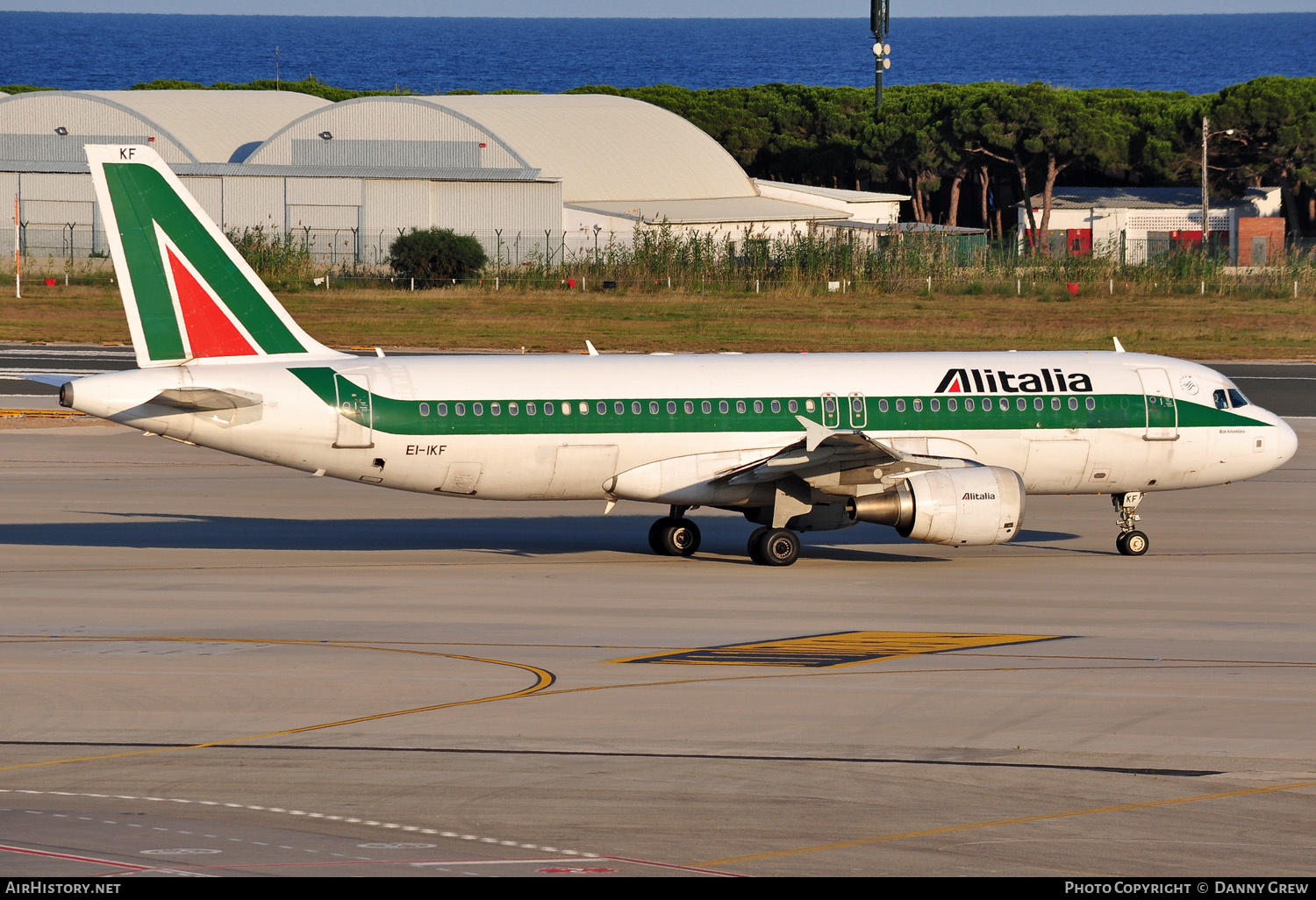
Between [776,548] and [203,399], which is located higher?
[203,399]

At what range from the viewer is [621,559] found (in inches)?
1205

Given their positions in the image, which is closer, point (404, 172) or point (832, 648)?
point (832, 648)

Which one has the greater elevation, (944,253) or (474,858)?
(944,253)

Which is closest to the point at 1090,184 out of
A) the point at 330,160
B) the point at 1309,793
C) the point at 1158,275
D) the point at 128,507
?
the point at 1158,275

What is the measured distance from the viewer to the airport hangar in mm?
97812

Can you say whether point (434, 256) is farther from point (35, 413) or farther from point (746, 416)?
point (746, 416)

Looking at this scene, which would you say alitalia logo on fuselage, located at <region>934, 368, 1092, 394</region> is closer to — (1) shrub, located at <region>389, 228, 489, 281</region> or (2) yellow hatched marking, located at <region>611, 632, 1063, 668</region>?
(2) yellow hatched marking, located at <region>611, 632, 1063, 668</region>

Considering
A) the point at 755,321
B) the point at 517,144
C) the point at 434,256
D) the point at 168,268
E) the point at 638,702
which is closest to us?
the point at 638,702

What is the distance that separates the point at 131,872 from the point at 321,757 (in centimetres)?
444

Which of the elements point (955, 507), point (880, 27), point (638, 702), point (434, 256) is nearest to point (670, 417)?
point (955, 507)

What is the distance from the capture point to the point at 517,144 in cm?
10281

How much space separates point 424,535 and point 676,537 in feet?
18.8

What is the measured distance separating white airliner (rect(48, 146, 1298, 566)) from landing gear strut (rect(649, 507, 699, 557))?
56mm
